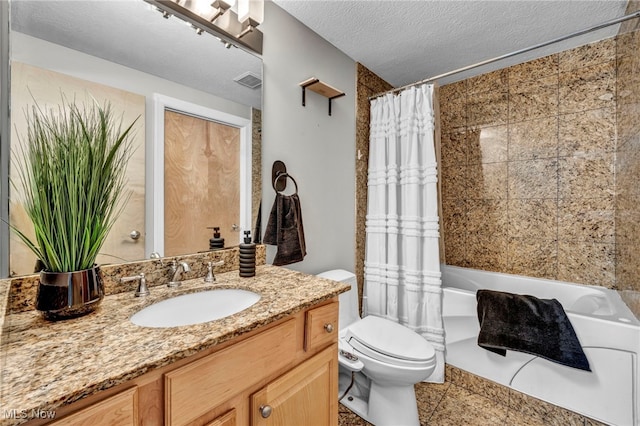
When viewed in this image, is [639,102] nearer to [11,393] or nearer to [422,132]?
[422,132]

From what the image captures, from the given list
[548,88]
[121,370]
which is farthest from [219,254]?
[548,88]

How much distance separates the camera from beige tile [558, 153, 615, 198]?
1857 mm

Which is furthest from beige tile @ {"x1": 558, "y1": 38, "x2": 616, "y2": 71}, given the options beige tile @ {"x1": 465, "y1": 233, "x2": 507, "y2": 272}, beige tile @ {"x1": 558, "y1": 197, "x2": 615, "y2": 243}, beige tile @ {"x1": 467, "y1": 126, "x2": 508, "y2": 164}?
beige tile @ {"x1": 465, "y1": 233, "x2": 507, "y2": 272}

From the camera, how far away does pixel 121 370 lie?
0.51m

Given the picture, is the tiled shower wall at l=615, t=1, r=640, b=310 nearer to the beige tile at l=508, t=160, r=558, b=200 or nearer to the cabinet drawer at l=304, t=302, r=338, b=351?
the beige tile at l=508, t=160, r=558, b=200

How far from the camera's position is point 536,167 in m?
2.12

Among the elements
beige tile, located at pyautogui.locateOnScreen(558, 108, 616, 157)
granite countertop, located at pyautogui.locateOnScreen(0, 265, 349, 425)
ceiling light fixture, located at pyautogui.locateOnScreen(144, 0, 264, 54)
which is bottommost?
granite countertop, located at pyautogui.locateOnScreen(0, 265, 349, 425)

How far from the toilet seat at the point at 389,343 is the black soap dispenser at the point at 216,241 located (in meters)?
0.90

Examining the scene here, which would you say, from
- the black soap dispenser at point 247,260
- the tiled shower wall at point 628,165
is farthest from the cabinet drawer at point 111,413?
the tiled shower wall at point 628,165

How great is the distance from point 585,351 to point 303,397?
1.55 metres

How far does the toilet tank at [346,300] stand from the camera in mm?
1705

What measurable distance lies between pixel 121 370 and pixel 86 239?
43 centimetres

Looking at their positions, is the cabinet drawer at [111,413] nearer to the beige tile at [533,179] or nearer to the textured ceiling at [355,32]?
the textured ceiling at [355,32]

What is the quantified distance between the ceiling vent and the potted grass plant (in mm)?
726
